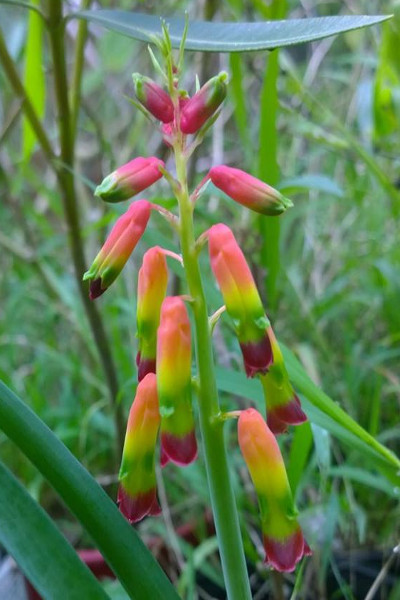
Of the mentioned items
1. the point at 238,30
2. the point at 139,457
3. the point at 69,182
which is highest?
the point at 238,30

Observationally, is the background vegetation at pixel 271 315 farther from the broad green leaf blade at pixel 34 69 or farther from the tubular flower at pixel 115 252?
the tubular flower at pixel 115 252

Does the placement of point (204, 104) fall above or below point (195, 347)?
above

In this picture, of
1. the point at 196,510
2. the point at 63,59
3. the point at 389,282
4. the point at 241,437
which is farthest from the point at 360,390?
the point at 241,437

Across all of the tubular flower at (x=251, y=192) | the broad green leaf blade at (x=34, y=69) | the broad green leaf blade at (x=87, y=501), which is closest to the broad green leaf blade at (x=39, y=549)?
the broad green leaf blade at (x=87, y=501)

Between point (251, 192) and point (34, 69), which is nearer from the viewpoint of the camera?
point (251, 192)

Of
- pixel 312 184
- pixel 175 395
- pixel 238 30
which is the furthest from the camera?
pixel 312 184

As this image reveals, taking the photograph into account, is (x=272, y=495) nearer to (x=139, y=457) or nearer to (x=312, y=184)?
(x=139, y=457)

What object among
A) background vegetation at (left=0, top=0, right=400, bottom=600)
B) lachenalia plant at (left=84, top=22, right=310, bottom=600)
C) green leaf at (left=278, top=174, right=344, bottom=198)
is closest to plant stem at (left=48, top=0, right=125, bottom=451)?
background vegetation at (left=0, top=0, right=400, bottom=600)

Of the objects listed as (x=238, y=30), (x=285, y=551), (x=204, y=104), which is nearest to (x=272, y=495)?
(x=285, y=551)

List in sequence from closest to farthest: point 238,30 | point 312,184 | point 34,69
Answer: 1. point 238,30
2. point 312,184
3. point 34,69
